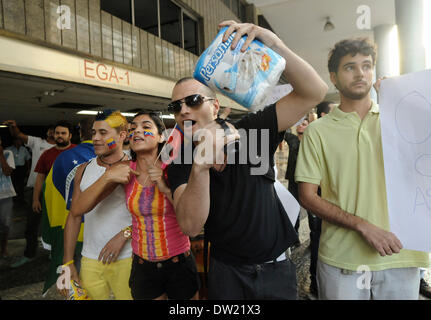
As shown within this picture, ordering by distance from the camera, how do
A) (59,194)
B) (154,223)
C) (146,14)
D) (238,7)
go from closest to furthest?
(154,223) < (59,194) < (146,14) < (238,7)

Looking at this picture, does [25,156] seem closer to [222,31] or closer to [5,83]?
[5,83]

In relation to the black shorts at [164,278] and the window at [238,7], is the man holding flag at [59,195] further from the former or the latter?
the window at [238,7]

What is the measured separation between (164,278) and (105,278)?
48 centimetres

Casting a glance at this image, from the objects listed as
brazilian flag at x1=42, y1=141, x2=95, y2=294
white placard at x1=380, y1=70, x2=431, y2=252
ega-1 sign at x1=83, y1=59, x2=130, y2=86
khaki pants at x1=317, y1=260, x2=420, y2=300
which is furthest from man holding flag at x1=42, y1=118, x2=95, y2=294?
ega-1 sign at x1=83, y1=59, x2=130, y2=86

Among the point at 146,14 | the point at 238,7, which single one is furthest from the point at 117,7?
the point at 238,7

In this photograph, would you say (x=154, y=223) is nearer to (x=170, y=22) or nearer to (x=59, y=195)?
(x=59, y=195)

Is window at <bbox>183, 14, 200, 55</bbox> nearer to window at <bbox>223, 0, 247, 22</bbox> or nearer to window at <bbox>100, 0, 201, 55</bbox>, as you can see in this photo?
window at <bbox>100, 0, 201, 55</bbox>

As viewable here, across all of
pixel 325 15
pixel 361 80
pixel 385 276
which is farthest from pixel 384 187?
pixel 325 15

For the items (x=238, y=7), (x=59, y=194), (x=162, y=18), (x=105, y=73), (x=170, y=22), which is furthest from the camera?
(x=238, y=7)

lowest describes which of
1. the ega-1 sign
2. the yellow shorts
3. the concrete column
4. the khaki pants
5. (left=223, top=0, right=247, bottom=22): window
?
the yellow shorts

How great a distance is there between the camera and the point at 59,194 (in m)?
2.76

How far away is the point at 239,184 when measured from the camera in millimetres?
1402

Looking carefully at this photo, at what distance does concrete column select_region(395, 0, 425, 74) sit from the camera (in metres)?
2.26

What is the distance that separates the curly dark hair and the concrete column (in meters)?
1.02
